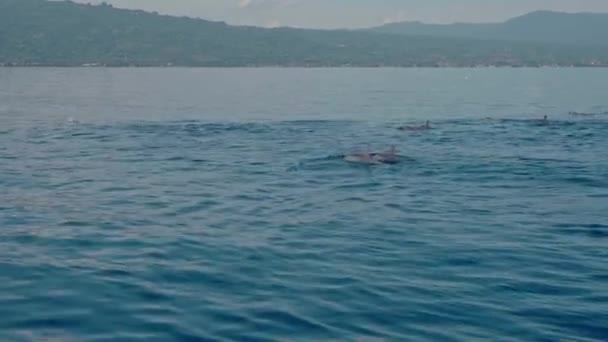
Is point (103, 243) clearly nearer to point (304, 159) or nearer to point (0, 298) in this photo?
point (0, 298)

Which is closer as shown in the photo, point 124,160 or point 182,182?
point 182,182

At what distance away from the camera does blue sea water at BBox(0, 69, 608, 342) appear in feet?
43.5

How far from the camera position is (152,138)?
4059 cm

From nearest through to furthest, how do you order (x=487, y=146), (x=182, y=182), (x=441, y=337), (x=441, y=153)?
1. (x=441, y=337)
2. (x=182, y=182)
3. (x=441, y=153)
4. (x=487, y=146)

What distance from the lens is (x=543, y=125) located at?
4791cm

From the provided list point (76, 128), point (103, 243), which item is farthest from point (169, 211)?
point (76, 128)

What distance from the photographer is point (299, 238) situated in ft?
63.1

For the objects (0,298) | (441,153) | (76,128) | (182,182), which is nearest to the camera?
(0,298)

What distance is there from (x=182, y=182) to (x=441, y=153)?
12961mm

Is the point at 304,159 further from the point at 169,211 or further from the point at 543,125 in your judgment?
the point at 543,125

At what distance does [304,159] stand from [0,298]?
2036cm

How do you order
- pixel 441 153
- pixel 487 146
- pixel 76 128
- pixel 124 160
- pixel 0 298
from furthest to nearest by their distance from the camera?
pixel 76 128 < pixel 487 146 < pixel 441 153 < pixel 124 160 < pixel 0 298

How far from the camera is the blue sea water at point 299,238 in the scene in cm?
1327

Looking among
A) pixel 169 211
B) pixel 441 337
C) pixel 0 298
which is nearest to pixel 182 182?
pixel 169 211
